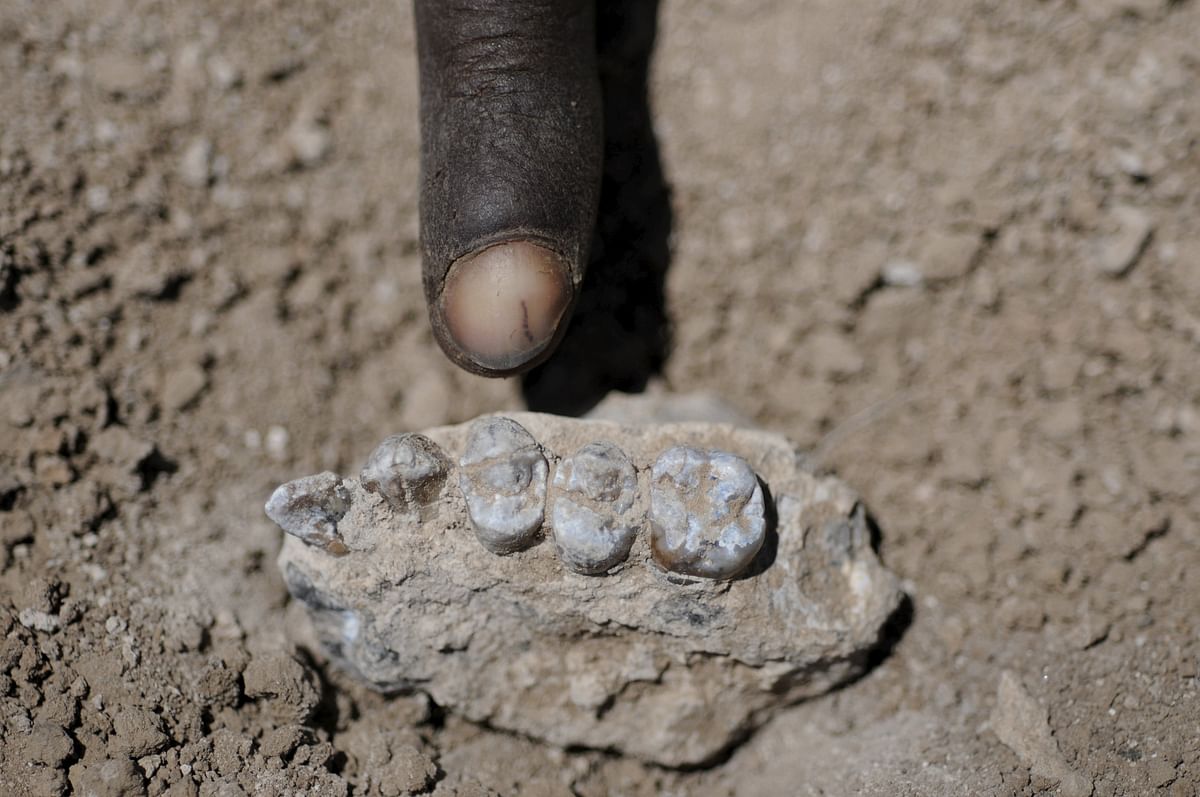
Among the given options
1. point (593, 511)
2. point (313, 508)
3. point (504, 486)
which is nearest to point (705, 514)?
point (593, 511)

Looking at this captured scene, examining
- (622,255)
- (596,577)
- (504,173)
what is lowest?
(596,577)

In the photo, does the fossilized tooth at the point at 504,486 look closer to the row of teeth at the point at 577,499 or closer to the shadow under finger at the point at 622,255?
the row of teeth at the point at 577,499

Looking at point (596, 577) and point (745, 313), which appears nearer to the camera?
point (596, 577)

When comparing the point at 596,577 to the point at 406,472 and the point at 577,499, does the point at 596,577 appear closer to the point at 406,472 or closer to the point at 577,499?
the point at 577,499

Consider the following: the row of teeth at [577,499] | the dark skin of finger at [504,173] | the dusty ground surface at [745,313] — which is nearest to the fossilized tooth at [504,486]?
the row of teeth at [577,499]

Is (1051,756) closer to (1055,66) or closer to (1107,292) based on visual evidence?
(1107,292)

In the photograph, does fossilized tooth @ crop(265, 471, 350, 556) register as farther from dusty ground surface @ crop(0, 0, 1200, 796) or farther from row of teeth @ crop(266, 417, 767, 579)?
dusty ground surface @ crop(0, 0, 1200, 796)

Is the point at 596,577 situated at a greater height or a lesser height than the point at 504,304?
lesser
